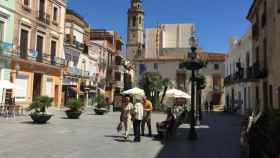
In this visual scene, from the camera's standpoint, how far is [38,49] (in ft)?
105

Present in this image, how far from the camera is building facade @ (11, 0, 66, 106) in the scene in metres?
28.7

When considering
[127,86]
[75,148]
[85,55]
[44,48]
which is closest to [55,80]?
[44,48]

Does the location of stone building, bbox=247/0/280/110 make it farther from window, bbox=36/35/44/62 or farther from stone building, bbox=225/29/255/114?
window, bbox=36/35/44/62

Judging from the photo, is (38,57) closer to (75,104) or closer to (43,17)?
(43,17)

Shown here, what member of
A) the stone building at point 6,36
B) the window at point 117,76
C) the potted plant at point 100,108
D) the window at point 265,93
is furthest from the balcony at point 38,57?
the window at point 117,76

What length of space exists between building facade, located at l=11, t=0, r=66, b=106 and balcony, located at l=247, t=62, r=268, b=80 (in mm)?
17803

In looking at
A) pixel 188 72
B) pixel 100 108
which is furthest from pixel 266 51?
pixel 188 72

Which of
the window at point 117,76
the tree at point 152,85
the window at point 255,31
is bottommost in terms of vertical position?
the tree at point 152,85

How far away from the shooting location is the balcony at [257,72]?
Answer: 23.5 metres

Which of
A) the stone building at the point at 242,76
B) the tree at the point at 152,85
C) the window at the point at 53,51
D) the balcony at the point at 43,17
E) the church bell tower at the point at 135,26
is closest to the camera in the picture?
the stone building at the point at 242,76

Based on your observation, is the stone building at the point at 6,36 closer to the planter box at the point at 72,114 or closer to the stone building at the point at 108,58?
the planter box at the point at 72,114

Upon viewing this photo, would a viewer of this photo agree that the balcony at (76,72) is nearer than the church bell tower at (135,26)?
Yes

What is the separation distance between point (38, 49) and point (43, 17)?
2.95m

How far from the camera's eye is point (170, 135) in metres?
13.7
